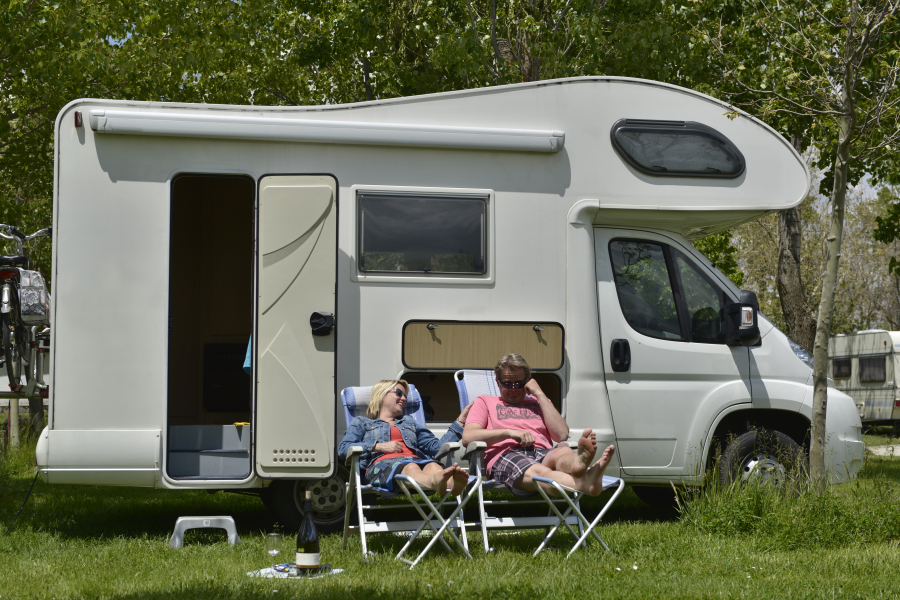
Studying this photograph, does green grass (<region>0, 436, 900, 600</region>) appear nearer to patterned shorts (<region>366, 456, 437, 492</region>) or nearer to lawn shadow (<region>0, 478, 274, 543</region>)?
lawn shadow (<region>0, 478, 274, 543</region>)

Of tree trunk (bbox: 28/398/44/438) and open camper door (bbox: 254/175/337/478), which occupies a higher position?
open camper door (bbox: 254/175/337/478)

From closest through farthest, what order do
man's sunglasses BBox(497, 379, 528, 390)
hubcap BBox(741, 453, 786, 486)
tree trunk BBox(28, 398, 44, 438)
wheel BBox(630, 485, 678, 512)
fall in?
man's sunglasses BBox(497, 379, 528, 390) → hubcap BBox(741, 453, 786, 486) → wheel BBox(630, 485, 678, 512) → tree trunk BBox(28, 398, 44, 438)

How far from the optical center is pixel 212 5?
11.9 meters

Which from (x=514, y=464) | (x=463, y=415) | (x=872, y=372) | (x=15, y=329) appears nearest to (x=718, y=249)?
(x=872, y=372)

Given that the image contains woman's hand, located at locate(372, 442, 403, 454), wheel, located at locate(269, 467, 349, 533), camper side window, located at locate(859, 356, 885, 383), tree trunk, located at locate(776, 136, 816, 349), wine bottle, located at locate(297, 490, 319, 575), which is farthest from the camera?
camper side window, located at locate(859, 356, 885, 383)

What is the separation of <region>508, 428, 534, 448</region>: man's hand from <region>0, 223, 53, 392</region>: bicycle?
3.32 m

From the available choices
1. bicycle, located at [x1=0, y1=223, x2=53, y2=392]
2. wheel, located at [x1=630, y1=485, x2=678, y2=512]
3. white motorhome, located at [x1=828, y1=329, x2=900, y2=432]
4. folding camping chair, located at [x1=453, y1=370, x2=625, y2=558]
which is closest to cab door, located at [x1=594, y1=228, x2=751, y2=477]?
folding camping chair, located at [x1=453, y1=370, x2=625, y2=558]

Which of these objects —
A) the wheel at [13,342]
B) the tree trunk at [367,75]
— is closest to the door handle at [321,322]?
the wheel at [13,342]

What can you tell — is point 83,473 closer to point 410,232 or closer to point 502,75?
point 410,232

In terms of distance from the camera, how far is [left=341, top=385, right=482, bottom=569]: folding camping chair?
4703 mm

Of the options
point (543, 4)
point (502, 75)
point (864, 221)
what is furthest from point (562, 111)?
point (864, 221)

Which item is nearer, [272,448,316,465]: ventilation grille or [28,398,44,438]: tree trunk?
[272,448,316,465]: ventilation grille

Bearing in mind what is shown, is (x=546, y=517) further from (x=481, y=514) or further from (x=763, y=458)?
(x=763, y=458)

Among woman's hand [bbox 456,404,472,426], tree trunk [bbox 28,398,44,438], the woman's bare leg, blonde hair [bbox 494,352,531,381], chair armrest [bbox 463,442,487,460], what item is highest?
blonde hair [bbox 494,352,531,381]
